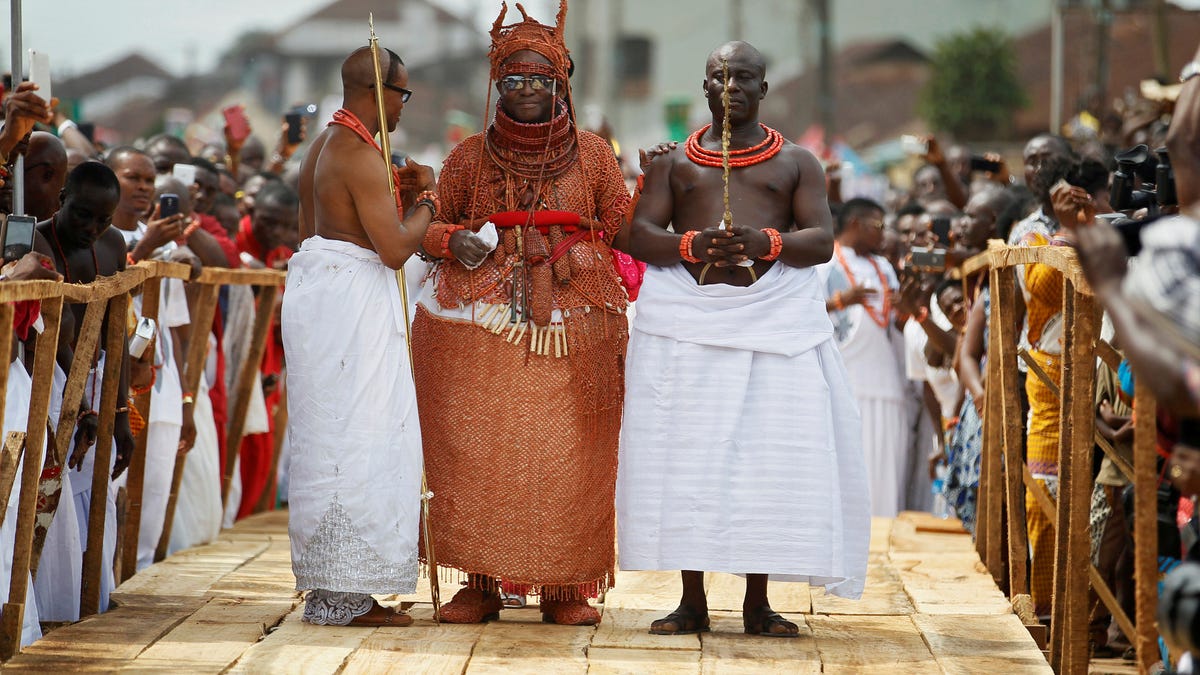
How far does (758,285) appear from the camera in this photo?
18.9 ft

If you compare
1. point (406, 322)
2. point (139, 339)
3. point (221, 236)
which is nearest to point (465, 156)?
point (406, 322)

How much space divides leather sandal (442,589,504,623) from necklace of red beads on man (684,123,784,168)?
180cm

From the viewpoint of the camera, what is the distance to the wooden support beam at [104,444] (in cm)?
619

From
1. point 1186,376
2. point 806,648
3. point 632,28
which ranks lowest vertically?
point 806,648

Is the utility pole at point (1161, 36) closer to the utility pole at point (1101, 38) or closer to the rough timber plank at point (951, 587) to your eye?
the utility pole at point (1101, 38)

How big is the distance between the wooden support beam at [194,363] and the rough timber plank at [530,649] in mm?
2336

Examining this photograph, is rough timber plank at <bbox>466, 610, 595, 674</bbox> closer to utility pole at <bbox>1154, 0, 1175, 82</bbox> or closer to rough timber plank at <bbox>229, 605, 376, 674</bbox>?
rough timber plank at <bbox>229, 605, 376, 674</bbox>

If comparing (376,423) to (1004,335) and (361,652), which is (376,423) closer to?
(361,652)

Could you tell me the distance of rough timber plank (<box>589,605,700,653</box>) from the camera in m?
5.53

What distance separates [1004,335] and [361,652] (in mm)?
3117

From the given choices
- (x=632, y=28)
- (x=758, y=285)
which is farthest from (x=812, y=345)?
(x=632, y=28)

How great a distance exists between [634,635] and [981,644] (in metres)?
1.23

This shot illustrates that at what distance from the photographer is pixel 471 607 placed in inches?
233

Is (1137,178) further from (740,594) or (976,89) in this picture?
(976,89)
